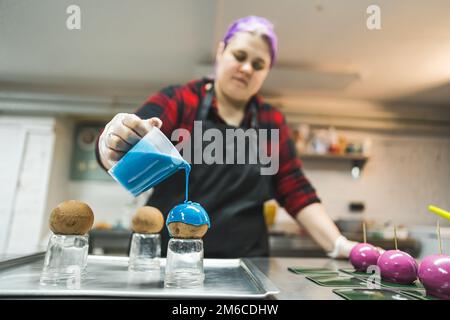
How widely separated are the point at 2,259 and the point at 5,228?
0.13m

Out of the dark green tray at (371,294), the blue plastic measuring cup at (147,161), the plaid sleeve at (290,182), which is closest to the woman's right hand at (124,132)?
the blue plastic measuring cup at (147,161)

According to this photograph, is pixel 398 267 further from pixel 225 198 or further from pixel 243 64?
pixel 243 64

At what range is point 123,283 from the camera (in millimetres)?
451

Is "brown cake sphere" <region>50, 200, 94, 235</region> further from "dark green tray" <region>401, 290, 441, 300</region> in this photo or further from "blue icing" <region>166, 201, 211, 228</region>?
"dark green tray" <region>401, 290, 441, 300</region>

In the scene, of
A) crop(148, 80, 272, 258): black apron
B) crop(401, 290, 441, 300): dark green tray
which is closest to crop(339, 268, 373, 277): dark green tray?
crop(401, 290, 441, 300): dark green tray

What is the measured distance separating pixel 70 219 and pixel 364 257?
1.74 ft

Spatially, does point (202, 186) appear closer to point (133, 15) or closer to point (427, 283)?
point (133, 15)

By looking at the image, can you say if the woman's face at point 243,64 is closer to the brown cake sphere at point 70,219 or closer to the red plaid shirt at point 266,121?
the red plaid shirt at point 266,121

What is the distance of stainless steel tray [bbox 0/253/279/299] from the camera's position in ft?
1.18

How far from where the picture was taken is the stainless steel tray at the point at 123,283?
0.36m

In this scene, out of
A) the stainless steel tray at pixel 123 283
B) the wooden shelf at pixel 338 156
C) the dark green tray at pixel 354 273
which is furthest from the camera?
the wooden shelf at pixel 338 156

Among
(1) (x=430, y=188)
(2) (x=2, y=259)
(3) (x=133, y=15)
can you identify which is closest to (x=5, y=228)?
(2) (x=2, y=259)

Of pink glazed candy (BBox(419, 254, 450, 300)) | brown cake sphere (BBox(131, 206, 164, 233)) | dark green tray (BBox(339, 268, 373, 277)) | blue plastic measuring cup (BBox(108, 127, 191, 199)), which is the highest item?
blue plastic measuring cup (BBox(108, 127, 191, 199))

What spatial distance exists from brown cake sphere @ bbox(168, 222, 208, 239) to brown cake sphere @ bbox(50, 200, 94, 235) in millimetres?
125
